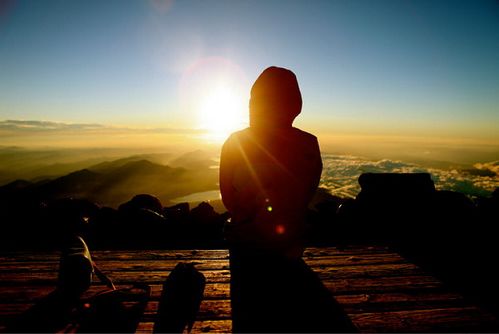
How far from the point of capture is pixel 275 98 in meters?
3.34

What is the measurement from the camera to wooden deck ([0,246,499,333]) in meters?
2.64

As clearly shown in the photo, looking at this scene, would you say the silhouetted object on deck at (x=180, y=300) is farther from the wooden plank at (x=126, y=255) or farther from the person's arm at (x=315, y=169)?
the person's arm at (x=315, y=169)

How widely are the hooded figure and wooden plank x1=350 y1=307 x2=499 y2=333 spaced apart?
49.8 inches

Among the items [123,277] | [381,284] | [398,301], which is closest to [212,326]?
[123,277]

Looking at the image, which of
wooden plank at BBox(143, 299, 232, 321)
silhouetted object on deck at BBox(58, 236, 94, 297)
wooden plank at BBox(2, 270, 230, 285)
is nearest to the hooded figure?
wooden plank at BBox(2, 270, 230, 285)

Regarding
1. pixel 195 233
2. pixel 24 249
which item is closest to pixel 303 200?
pixel 195 233

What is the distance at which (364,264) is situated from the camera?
4012 millimetres

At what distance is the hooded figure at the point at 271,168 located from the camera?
3404 millimetres

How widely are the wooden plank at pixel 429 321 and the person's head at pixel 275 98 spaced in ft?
7.28

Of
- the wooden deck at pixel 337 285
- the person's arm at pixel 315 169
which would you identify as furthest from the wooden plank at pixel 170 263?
the person's arm at pixel 315 169

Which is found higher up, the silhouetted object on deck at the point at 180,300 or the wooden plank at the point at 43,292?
the silhouetted object on deck at the point at 180,300

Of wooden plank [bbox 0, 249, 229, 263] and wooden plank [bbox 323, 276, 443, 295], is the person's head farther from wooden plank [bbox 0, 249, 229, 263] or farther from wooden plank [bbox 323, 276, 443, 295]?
wooden plank [bbox 0, 249, 229, 263]

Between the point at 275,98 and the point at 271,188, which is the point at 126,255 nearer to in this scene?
the point at 271,188

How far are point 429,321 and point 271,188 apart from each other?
1991 mm
